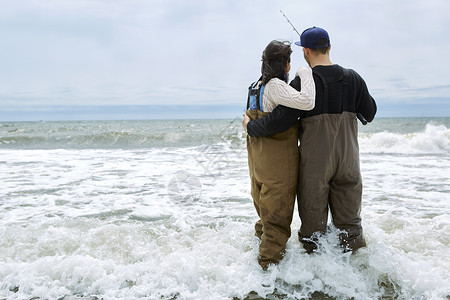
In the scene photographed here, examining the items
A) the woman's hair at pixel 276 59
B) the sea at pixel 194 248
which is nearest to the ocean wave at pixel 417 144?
the sea at pixel 194 248

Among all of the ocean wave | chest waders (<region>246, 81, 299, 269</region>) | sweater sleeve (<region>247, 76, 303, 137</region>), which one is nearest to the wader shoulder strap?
chest waders (<region>246, 81, 299, 269</region>)

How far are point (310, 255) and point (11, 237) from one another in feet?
9.85

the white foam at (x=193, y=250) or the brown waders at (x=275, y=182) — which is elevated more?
the brown waders at (x=275, y=182)

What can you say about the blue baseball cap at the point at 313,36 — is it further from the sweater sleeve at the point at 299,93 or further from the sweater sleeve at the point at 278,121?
the sweater sleeve at the point at 278,121

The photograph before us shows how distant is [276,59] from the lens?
263 centimetres

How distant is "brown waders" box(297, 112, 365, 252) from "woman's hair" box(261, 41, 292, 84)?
0.41 m

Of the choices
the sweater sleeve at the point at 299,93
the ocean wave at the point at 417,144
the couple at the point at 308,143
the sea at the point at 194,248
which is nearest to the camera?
the sweater sleeve at the point at 299,93

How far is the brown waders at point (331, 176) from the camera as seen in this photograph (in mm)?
2621

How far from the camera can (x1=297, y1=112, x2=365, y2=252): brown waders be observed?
2621mm

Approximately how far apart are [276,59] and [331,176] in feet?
3.21

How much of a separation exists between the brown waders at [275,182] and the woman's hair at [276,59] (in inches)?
11.9

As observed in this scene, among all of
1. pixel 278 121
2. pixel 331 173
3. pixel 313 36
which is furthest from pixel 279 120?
pixel 313 36

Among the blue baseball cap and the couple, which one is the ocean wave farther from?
the blue baseball cap

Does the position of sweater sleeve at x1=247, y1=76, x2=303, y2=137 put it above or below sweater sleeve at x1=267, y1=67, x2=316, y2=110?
below
